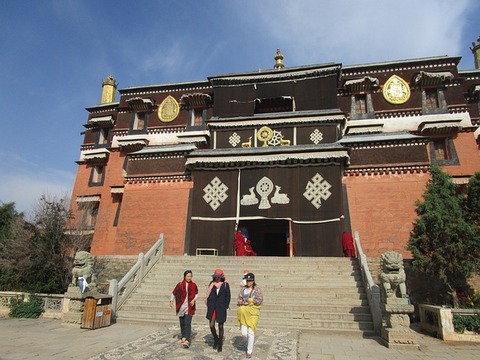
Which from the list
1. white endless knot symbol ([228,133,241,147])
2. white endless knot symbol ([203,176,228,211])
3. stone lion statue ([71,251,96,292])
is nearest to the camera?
stone lion statue ([71,251,96,292])

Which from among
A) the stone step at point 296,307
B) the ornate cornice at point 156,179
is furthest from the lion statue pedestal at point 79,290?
the ornate cornice at point 156,179

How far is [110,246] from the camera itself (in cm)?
2125

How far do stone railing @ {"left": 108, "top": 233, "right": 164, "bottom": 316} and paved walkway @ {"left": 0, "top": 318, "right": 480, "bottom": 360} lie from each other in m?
1.51

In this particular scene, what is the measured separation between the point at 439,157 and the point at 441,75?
532cm

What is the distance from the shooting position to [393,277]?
8500 mm

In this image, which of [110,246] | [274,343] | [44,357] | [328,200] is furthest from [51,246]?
[328,200]

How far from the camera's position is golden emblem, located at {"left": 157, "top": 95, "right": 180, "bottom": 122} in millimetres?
24531

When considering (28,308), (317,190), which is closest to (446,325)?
(317,190)

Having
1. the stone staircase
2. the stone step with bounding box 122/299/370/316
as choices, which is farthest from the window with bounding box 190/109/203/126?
the stone step with bounding box 122/299/370/316

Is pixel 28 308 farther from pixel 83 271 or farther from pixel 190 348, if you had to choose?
pixel 190 348

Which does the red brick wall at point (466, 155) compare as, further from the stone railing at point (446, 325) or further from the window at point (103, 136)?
the window at point (103, 136)

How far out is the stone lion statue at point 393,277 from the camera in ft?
27.8

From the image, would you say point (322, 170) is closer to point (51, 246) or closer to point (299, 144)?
point (299, 144)

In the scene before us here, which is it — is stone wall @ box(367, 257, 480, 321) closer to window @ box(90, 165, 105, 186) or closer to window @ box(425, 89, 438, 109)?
window @ box(425, 89, 438, 109)
